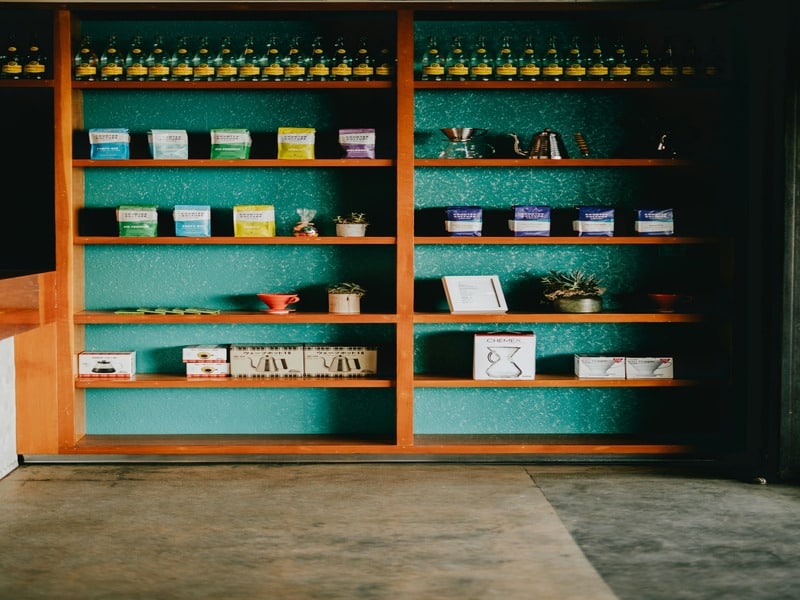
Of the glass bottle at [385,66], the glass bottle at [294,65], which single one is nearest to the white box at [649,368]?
the glass bottle at [385,66]

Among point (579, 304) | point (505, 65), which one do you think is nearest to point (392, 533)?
point (579, 304)

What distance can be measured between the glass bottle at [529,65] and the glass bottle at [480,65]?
0.58 feet

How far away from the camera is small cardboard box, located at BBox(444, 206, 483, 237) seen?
5.35 m

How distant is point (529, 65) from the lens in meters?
5.31

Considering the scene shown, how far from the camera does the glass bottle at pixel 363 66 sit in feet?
17.5

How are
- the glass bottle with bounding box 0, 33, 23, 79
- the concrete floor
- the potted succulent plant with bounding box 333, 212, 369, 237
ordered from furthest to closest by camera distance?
the potted succulent plant with bounding box 333, 212, 369, 237 < the glass bottle with bounding box 0, 33, 23, 79 < the concrete floor

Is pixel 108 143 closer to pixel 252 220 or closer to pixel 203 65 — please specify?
pixel 203 65

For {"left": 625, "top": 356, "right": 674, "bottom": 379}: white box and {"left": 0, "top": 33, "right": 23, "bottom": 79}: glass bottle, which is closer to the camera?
{"left": 0, "top": 33, "right": 23, "bottom": 79}: glass bottle

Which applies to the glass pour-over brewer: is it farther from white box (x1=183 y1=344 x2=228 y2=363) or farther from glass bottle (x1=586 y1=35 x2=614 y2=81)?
white box (x1=183 y1=344 x2=228 y2=363)

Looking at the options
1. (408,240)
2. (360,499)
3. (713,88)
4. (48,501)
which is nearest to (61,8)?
(408,240)

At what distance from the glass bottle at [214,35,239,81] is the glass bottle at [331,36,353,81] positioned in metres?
0.57

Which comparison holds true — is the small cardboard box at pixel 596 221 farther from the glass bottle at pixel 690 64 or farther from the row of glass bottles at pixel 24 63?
the row of glass bottles at pixel 24 63

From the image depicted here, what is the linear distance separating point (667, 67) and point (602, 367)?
5.77 ft

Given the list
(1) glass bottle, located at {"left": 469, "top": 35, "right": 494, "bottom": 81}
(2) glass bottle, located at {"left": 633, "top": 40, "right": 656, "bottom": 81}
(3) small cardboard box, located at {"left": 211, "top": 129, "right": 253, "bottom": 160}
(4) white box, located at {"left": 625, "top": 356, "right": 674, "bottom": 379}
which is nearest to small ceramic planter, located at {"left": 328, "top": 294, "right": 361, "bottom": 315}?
(3) small cardboard box, located at {"left": 211, "top": 129, "right": 253, "bottom": 160}
